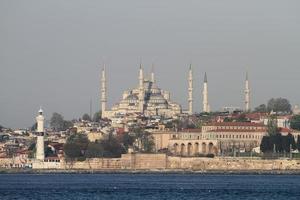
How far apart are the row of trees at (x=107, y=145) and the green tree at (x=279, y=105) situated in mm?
26052

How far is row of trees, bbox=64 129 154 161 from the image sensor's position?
138 meters

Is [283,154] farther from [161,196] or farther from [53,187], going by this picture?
[161,196]

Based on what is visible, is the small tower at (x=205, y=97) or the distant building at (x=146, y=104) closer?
the small tower at (x=205, y=97)

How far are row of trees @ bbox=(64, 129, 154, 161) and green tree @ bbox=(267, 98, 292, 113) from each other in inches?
1026

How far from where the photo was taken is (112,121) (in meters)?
171

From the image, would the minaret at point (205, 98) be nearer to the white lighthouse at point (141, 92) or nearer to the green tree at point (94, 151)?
the white lighthouse at point (141, 92)

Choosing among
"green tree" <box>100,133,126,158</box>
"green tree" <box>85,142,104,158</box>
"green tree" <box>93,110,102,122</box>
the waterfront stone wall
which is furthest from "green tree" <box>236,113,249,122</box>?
"green tree" <box>93,110,102,122</box>

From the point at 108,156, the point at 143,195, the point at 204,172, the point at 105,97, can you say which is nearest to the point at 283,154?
the point at 204,172

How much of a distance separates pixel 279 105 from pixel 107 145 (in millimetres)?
38062

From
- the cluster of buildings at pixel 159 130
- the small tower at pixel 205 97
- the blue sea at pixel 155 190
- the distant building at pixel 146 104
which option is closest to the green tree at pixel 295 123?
the cluster of buildings at pixel 159 130

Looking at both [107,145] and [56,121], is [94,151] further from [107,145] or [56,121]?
[56,121]

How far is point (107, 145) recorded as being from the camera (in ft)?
463

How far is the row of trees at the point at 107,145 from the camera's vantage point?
452ft

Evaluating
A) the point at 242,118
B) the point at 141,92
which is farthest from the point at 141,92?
the point at 242,118
